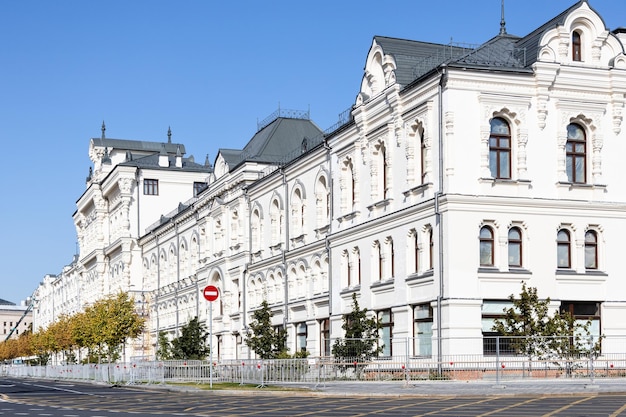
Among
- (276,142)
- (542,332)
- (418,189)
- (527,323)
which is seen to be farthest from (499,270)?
(276,142)

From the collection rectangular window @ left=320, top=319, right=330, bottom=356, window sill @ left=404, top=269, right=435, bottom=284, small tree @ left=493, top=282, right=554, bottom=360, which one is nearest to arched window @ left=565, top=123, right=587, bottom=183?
small tree @ left=493, top=282, right=554, bottom=360

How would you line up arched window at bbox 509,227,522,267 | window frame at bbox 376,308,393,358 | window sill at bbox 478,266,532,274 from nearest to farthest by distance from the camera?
1. window sill at bbox 478,266,532,274
2. arched window at bbox 509,227,522,267
3. window frame at bbox 376,308,393,358

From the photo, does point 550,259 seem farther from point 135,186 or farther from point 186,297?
point 135,186

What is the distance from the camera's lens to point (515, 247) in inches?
1652

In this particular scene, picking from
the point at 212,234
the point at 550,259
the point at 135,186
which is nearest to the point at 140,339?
the point at 135,186

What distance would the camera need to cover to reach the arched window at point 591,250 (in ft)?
142

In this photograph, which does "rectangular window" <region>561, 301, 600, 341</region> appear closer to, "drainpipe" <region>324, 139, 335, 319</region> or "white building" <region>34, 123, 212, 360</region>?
"drainpipe" <region>324, 139, 335, 319</region>

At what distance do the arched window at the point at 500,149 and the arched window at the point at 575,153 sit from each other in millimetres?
2639

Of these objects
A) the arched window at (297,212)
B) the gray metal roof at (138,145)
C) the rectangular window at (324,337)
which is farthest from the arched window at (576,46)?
the gray metal roof at (138,145)

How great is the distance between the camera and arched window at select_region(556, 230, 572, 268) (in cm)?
4266

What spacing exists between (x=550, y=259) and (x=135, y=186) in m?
64.6

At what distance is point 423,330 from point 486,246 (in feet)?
13.9

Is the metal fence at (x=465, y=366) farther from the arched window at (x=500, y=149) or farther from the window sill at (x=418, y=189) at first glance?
the arched window at (x=500, y=149)

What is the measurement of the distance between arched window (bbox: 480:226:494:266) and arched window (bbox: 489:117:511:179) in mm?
2200
